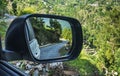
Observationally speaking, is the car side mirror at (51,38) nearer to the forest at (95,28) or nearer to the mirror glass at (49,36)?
the mirror glass at (49,36)

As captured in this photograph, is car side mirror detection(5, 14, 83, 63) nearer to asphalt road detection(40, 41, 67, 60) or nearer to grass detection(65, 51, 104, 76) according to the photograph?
asphalt road detection(40, 41, 67, 60)

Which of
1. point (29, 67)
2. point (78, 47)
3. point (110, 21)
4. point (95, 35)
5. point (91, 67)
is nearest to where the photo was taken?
point (78, 47)

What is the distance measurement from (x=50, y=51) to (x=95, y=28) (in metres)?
5.19

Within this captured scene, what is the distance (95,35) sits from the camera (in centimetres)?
566

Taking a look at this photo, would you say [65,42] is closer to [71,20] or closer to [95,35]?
[71,20]

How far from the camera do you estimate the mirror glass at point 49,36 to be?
609 millimetres

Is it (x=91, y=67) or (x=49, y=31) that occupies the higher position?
(x=49, y=31)

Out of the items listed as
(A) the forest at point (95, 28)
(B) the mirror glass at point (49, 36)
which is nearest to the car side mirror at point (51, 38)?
(B) the mirror glass at point (49, 36)

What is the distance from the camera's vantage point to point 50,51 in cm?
63

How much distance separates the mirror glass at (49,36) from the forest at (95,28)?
11.9 ft

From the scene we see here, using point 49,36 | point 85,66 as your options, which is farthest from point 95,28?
point 49,36

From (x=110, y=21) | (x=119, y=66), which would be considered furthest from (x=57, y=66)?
(x=110, y=21)

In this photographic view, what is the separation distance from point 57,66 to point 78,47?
10.2 ft

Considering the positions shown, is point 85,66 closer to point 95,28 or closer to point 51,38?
point 95,28
